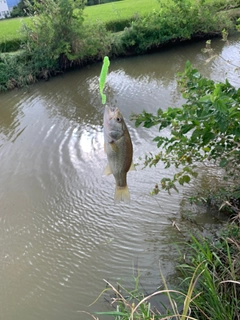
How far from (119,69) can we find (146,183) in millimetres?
8638

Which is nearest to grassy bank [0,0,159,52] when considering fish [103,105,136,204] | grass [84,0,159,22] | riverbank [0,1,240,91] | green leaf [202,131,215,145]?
grass [84,0,159,22]

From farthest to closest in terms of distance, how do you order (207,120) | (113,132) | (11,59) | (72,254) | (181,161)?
(11,59)
(72,254)
(181,161)
(207,120)
(113,132)

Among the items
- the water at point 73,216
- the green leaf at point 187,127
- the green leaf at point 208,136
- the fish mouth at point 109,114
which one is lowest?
the water at point 73,216

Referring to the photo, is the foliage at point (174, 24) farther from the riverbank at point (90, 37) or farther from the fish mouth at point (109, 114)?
the fish mouth at point (109, 114)

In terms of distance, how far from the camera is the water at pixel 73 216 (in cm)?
437

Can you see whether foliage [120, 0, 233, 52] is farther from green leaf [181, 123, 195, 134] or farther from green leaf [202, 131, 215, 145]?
green leaf [202, 131, 215, 145]

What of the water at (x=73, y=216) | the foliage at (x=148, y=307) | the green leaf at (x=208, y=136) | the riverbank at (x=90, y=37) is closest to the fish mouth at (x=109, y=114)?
the foliage at (x=148, y=307)

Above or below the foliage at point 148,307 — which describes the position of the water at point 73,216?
below

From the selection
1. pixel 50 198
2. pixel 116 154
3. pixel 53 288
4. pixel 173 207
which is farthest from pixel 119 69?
pixel 116 154

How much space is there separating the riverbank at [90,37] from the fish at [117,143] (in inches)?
463

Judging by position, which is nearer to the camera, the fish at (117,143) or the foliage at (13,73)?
the fish at (117,143)

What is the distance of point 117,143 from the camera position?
2092mm

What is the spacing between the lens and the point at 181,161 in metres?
4.20

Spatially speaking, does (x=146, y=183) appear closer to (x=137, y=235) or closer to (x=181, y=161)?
(x=137, y=235)
